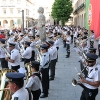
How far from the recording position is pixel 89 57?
5.39 metres

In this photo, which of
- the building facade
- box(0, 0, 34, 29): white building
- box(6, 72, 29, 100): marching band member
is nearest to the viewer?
box(6, 72, 29, 100): marching band member

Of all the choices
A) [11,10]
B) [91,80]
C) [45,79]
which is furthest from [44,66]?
[11,10]

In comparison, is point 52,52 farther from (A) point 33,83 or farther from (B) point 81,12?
(B) point 81,12

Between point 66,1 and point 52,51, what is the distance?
38.0 metres

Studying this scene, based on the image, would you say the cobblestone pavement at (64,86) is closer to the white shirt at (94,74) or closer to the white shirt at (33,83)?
the white shirt at (33,83)

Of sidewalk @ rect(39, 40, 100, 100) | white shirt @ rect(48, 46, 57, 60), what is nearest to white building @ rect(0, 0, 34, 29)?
sidewalk @ rect(39, 40, 100, 100)

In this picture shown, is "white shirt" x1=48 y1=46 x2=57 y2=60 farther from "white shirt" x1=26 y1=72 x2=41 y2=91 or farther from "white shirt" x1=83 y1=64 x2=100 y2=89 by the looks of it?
"white shirt" x1=83 y1=64 x2=100 y2=89

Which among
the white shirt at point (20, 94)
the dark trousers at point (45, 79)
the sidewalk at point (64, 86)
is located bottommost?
the sidewalk at point (64, 86)

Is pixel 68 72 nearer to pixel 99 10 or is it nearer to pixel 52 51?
pixel 52 51

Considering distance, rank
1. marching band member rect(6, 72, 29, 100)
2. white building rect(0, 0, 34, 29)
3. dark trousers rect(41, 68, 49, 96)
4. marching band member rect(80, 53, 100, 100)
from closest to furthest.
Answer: marching band member rect(6, 72, 29, 100)
marching band member rect(80, 53, 100, 100)
dark trousers rect(41, 68, 49, 96)
white building rect(0, 0, 34, 29)

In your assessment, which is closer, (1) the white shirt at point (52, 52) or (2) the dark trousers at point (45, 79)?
(2) the dark trousers at point (45, 79)

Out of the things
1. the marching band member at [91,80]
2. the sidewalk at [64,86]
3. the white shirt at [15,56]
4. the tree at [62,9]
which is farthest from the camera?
the tree at [62,9]

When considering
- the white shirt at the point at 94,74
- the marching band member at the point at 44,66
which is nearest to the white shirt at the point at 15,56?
the marching band member at the point at 44,66

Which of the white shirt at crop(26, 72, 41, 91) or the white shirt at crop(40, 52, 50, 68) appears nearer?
the white shirt at crop(26, 72, 41, 91)
